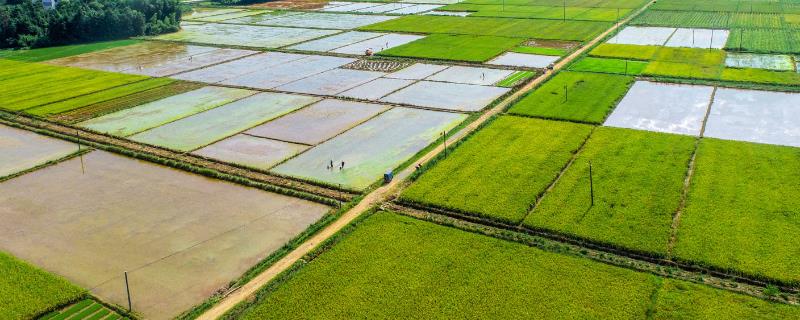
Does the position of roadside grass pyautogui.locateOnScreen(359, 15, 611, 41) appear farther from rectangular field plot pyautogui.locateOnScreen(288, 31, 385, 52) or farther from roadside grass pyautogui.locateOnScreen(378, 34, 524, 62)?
rectangular field plot pyautogui.locateOnScreen(288, 31, 385, 52)

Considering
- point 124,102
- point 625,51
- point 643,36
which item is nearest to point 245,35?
point 124,102

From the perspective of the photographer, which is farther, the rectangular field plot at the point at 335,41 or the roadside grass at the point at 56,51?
the roadside grass at the point at 56,51

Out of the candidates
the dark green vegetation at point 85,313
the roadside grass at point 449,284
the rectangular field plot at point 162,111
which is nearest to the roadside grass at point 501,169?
the roadside grass at point 449,284

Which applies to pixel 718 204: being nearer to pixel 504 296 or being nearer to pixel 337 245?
pixel 504 296

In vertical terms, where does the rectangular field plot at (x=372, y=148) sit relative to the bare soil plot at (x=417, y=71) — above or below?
below

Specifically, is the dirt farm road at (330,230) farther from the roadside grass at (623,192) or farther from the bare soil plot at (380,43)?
the bare soil plot at (380,43)

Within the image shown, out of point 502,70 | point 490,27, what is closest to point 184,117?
point 502,70

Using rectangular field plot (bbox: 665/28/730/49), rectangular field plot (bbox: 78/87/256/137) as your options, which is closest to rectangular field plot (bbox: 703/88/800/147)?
rectangular field plot (bbox: 665/28/730/49)

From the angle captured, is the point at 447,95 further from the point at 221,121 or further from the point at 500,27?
the point at 500,27
